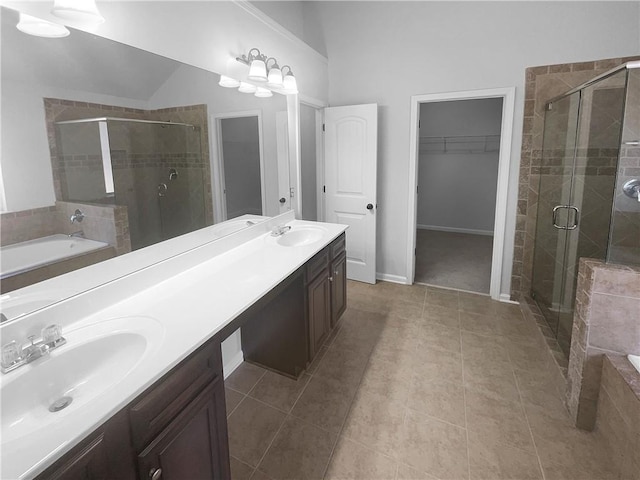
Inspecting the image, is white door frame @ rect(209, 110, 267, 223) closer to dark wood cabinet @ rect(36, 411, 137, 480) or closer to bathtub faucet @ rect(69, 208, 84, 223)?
bathtub faucet @ rect(69, 208, 84, 223)

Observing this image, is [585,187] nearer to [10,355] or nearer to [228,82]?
[228,82]

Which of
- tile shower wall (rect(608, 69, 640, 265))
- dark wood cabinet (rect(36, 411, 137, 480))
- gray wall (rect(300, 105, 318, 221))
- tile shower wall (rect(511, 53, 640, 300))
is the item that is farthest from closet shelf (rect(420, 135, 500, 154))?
dark wood cabinet (rect(36, 411, 137, 480))

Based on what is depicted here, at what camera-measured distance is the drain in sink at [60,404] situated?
100 centimetres

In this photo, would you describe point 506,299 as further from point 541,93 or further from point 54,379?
point 54,379

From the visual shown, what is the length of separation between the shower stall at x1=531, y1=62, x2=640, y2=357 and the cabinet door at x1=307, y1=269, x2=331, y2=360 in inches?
62.6

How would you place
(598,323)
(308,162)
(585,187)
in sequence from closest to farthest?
(598,323), (585,187), (308,162)

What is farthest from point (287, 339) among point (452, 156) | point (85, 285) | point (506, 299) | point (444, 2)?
point (452, 156)

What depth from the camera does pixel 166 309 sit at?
4.60ft

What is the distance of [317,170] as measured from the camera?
12.5ft

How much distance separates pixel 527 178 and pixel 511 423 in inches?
84.3

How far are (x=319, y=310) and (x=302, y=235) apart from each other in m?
0.64

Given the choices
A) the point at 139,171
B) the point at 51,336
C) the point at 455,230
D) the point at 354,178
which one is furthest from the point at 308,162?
the point at 455,230

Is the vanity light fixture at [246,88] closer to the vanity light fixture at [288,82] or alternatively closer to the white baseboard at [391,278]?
the vanity light fixture at [288,82]

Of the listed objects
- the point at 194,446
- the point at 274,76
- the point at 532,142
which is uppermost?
the point at 274,76
